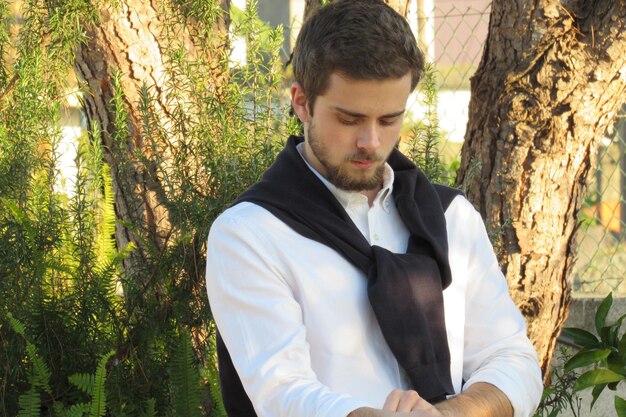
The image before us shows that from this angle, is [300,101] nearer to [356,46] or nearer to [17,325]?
[356,46]

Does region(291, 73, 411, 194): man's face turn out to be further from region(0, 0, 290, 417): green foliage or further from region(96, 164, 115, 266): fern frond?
region(96, 164, 115, 266): fern frond

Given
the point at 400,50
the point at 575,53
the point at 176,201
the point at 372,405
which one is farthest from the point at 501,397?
the point at 575,53

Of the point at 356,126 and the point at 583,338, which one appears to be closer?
the point at 356,126

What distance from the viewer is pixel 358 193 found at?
253 cm

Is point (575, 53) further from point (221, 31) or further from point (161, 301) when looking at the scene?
point (161, 301)

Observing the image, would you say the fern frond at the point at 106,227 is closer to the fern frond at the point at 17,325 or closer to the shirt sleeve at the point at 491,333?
the fern frond at the point at 17,325

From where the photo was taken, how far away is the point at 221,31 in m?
4.06

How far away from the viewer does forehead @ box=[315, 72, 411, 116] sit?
242cm

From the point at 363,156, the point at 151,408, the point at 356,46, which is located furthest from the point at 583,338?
the point at 356,46

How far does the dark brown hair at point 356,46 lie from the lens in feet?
7.95

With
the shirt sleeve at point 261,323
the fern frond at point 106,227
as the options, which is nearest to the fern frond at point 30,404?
the fern frond at point 106,227

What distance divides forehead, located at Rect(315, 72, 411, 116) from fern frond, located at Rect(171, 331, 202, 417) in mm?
1298

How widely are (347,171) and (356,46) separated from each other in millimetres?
287

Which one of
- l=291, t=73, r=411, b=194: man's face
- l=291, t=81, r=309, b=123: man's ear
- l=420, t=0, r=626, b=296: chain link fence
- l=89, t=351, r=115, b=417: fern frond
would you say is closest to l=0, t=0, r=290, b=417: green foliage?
l=89, t=351, r=115, b=417: fern frond
